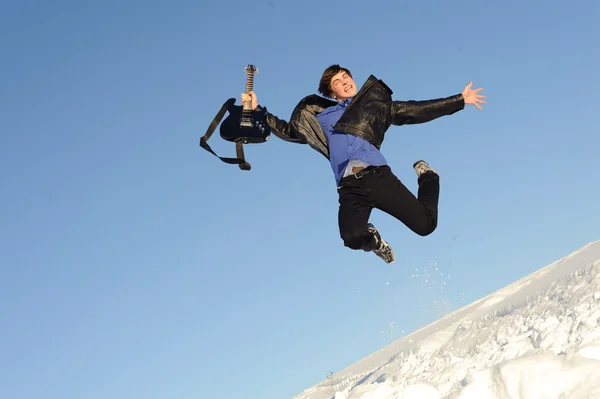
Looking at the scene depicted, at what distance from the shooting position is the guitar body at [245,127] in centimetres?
820

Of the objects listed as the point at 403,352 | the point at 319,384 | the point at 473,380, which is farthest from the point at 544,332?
the point at 319,384

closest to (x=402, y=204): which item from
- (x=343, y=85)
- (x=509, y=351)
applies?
(x=343, y=85)

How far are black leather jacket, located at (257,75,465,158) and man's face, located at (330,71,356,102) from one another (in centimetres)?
17

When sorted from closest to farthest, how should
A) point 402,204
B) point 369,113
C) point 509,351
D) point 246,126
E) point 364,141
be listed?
point 402,204 < point 364,141 < point 369,113 < point 246,126 < point 509,351

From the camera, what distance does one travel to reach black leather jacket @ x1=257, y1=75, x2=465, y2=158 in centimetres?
750

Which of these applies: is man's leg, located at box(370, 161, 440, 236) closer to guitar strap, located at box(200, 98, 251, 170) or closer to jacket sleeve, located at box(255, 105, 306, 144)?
jacket sleeve, located at box(255, 105, 306, 144)

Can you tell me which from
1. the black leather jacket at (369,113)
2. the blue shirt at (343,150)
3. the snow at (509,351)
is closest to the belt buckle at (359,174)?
the blue shirt at (343,150)

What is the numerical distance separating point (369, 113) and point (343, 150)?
55 cm

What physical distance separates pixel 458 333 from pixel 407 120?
59379 millimetres

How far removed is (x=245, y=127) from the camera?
8.21 meters

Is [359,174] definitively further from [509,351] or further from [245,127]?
[509,351]

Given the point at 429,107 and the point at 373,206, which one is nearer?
the point at 373,206

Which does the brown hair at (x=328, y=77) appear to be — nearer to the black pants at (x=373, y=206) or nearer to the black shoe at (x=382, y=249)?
the black pants at (x=373, y=206)

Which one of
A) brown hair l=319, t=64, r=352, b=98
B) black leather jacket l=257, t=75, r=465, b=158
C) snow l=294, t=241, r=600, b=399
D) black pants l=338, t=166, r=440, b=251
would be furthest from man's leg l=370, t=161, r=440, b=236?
snow l=294, t=241, r=600, b=399
